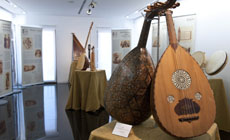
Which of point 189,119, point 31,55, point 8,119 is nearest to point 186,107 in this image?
point 189,119

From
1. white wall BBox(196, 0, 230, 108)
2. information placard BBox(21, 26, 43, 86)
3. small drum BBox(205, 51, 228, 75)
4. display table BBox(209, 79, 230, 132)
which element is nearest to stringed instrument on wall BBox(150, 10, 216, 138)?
small drum BBox(205, 51, 228, 75)

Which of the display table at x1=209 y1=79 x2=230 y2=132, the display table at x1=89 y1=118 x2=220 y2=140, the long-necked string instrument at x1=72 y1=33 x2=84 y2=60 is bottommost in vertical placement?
the display table at x1=209 y1=79 x2=230 y2=132

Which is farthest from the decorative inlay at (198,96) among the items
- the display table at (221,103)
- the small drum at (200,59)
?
the display table at (221,103)

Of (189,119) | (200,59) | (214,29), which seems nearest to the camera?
(189,119)

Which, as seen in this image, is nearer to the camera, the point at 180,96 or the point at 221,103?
the point at 180,96

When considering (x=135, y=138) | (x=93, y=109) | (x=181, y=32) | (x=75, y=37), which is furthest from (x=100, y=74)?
(x=75, y=37)

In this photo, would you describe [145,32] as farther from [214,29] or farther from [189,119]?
[214,29]

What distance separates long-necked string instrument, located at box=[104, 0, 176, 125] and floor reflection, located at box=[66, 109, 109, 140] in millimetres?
1706

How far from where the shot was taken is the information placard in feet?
19.0

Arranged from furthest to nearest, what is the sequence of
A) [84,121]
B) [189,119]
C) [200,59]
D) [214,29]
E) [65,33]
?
[65,33] → [214,29] → [84,121] → [200,59] → [189,119]

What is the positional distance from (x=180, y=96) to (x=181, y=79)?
7cm

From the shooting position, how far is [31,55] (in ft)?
19.8

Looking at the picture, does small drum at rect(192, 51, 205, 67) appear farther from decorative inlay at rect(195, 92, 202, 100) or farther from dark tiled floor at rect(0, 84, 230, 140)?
decorative inlay at rect(195, 92, 202, 100)

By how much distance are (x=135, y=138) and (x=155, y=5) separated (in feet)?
1.94
